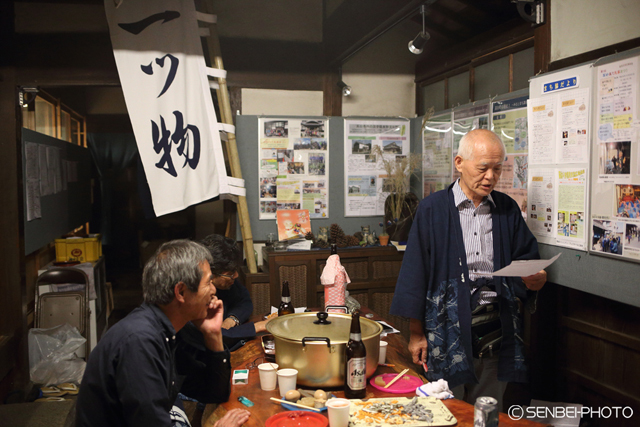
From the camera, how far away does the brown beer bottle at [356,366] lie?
68.1 inches

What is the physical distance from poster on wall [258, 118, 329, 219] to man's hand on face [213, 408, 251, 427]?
3.08 m

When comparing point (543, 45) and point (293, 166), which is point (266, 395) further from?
point (293, 166)

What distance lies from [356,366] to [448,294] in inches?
31.0

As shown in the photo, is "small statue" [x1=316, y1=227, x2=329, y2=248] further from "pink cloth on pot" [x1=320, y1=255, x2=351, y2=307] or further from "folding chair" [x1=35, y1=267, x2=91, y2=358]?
"folding chair" [x1=35, y1=267, x2=91, y2=358]

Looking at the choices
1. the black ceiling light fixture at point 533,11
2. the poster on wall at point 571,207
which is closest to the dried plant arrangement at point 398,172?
the black ceiling light fixture at point 533,11

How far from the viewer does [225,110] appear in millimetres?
4262

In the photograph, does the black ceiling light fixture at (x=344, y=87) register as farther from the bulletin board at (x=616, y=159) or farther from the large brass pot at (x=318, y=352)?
the large brass pot at (x=318, y=352)

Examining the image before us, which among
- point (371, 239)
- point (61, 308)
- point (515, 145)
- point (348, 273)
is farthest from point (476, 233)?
point (61, 308)

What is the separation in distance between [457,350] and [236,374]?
1048 millimetres

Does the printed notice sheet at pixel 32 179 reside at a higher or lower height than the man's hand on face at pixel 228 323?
higher

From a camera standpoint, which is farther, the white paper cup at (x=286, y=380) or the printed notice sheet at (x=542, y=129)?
the printed notice sheet at (x=542, y=129)

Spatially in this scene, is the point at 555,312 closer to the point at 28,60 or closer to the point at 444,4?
the point at 444,4

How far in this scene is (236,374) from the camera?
1986mm

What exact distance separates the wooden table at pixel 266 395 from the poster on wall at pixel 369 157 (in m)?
2.67
